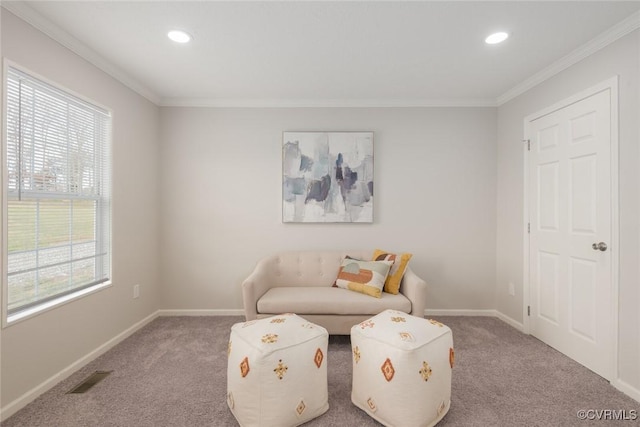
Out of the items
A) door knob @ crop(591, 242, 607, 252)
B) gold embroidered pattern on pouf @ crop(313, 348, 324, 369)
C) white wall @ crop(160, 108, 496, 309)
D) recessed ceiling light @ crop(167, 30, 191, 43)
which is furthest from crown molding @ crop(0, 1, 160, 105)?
door knob @ crop(591, 242, 607, 252)

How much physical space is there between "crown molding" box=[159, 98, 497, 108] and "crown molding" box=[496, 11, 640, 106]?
15.9 inches

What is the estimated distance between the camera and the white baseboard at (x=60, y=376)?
174 cm

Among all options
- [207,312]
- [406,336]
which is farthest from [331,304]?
[207,312]

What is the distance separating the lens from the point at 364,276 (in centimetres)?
278

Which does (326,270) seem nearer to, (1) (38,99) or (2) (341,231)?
(2) (341,231)

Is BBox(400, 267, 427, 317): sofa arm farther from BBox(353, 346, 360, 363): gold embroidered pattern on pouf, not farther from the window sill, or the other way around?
the window sill

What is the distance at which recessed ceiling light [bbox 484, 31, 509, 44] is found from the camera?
6.79 feet

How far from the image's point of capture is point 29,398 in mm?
1840

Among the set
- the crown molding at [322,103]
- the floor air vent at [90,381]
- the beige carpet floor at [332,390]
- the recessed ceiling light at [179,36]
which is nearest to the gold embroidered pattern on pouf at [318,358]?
the beige carpet floor at [332,390]

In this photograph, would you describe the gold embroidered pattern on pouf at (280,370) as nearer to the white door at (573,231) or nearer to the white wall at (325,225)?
the white wall at (325,225)

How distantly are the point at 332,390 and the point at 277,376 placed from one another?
0.61 m

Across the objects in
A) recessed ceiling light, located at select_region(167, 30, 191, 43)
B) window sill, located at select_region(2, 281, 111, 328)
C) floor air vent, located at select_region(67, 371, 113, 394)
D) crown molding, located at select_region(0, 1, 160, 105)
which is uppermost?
recessed ceiling light, located at select_region(167, 30, 191, 43)

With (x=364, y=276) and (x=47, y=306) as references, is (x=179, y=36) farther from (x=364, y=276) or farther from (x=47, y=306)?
(x=364, y=276)

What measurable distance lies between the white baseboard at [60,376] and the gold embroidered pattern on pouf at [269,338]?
1.61 meters
